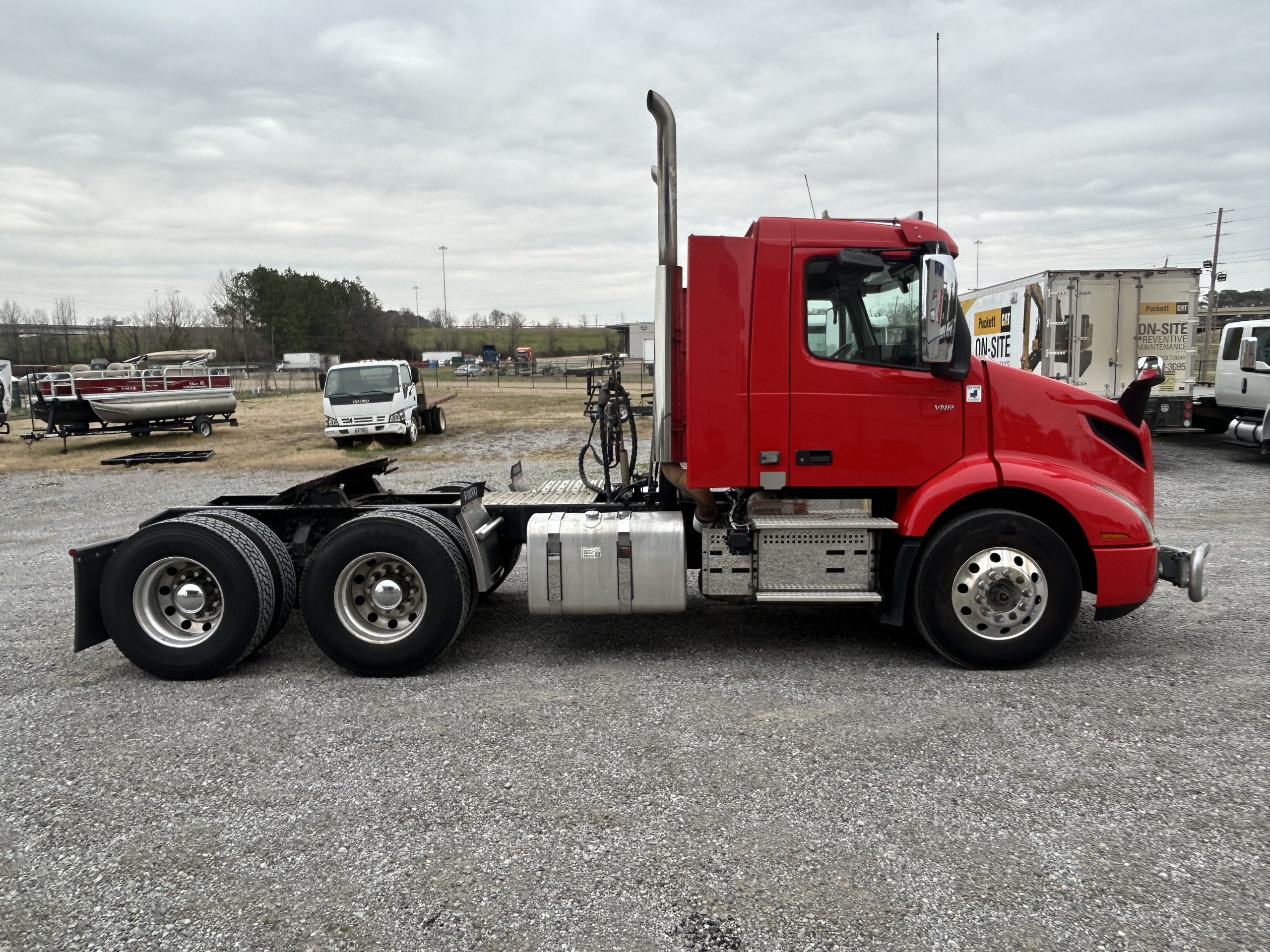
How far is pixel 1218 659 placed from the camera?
5.27 meters

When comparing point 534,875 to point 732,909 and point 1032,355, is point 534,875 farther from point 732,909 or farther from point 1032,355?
point 1032,355

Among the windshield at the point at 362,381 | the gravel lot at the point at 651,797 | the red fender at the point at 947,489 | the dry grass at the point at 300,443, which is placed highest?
the windshield at the point at 362,381

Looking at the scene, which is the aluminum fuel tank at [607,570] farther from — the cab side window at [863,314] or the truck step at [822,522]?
the cab side window at [863,314]

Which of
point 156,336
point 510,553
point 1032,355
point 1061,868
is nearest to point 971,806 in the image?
point 1061,868

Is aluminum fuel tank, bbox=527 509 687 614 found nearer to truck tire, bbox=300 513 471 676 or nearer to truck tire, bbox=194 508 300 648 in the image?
truck tire, bbox=300 513 471 676

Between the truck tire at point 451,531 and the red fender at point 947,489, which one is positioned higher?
the red fender at point 947,489

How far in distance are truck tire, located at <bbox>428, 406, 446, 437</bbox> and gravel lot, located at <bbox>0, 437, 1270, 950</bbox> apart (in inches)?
654

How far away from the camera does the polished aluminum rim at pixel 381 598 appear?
5188 millimetres

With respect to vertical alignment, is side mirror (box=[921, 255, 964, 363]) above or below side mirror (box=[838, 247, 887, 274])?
below

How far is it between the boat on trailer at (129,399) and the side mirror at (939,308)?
22159 mm

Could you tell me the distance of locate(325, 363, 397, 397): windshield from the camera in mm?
19719

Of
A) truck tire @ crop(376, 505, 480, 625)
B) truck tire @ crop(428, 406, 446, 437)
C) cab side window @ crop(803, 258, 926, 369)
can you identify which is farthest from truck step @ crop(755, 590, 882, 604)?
truck tire @ crop(428, 406, 446, 437)

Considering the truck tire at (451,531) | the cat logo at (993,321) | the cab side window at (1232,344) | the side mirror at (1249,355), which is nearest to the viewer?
the truck tire at (451,531)

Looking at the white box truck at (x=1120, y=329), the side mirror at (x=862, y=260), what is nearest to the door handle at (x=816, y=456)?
the side mirror at (x=862, y=260)
